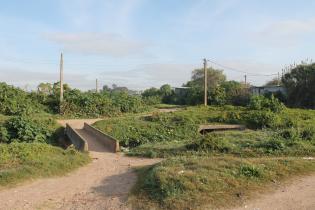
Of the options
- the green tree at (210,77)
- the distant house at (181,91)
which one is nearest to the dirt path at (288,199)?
the distant house at (181,91)

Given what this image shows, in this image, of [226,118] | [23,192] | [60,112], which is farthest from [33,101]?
[23,192]

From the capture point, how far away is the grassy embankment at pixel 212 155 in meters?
7.93

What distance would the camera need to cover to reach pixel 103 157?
512 inches

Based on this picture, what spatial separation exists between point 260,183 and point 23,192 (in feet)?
16.0

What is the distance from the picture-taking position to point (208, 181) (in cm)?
830

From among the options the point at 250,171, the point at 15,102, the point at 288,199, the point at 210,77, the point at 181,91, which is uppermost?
the point at 210,77

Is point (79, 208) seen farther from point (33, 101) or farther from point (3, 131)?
point (33, 101)

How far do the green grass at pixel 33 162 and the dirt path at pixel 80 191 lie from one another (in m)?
0.28

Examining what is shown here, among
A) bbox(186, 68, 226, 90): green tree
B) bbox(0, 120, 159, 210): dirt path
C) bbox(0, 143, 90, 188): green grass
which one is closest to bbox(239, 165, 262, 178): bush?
bbox(0, 120, 159, 210): dirt path

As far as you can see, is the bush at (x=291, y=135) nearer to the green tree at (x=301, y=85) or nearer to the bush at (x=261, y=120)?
the bush at (x=261, y=120)

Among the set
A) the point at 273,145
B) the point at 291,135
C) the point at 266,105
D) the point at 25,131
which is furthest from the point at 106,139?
the point at 266,105

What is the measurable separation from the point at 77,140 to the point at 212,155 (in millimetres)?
6239

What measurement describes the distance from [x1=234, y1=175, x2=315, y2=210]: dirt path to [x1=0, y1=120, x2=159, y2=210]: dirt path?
2425mm

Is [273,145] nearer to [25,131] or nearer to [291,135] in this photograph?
[291,135]
